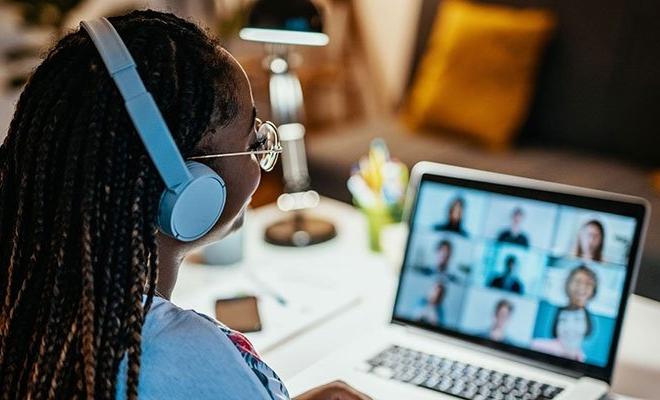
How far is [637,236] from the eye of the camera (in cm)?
104

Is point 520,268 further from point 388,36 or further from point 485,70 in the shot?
point 388,36

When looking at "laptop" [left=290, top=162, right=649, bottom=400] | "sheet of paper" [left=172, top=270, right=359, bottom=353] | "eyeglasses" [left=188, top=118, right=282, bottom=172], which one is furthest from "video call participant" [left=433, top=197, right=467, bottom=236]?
"eyeglasses" [left=188, top=118, right=282, bottom=172]

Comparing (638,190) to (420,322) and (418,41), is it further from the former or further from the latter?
(420,322)

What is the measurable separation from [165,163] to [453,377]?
533 mm

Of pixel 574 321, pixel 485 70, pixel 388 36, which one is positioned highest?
pixel 388 36

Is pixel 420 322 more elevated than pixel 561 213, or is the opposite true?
pixel 561 213

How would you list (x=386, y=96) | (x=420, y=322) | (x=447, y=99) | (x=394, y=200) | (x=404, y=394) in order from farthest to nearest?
1. (x=386, y=96)
2. (x=447, y=99)
3. (x=394, y=200)
4. (x=420, y=322)
5. (x=404, y=394)

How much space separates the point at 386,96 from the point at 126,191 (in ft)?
8.79

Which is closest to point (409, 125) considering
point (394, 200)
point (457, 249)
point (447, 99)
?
point (447, 99)

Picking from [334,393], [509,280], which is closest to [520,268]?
[509,280]

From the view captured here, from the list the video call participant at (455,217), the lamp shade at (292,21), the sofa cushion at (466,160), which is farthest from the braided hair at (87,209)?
the sofa cushion at (466,160)

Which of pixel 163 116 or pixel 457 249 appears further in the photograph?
pixel 457 249

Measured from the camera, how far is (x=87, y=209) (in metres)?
0.69

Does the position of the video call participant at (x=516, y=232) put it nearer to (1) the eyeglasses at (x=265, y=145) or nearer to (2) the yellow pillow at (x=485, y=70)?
(1) the eyeglasses at (x=265, y=145)
